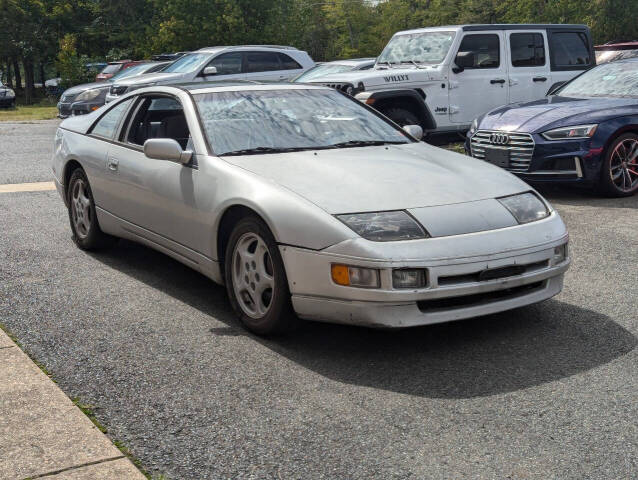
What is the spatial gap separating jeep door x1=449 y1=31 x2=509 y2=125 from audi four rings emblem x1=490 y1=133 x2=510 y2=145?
3355 millimetres

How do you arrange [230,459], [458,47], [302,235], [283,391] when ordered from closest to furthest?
[230,459]
[283,391]
[302,235]
[458,47]

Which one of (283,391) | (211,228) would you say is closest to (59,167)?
(211,228)

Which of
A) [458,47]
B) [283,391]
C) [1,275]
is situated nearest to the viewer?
[283,391]

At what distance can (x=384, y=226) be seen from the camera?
4.45 meters

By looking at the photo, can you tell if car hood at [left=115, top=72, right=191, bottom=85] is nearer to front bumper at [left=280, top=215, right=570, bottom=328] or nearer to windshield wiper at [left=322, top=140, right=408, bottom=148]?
windshield wiper at [left=322, top=140, right=408, bottom=148]

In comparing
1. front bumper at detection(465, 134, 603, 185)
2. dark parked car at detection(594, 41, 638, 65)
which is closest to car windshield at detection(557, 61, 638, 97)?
front bumper at detection(465, 134, 603, 185)

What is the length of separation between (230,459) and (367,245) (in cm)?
138

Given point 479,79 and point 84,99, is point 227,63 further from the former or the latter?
point 479,79

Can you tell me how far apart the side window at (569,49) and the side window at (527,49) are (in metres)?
0.22

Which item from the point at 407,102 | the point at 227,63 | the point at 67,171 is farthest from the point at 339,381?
the point at 227,63

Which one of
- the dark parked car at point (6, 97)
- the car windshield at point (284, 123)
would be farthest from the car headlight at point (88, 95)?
the car windshield at point (284, 123)

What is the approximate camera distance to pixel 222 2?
140ft

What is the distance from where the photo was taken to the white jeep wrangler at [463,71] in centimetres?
1234

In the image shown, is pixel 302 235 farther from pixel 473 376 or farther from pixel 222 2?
pixel 222 2
